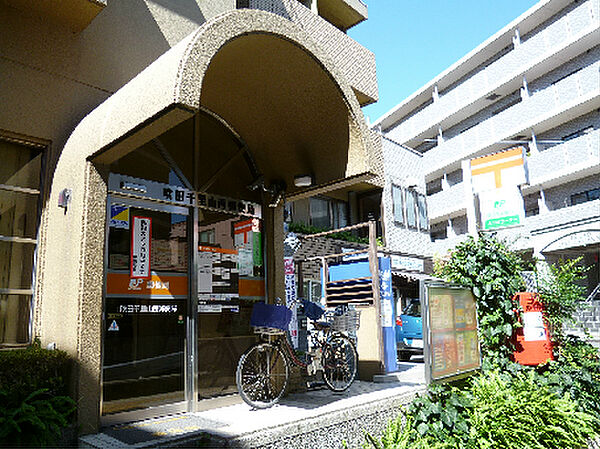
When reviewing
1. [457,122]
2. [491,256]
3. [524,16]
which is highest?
[524,16]

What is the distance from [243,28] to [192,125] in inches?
77.7

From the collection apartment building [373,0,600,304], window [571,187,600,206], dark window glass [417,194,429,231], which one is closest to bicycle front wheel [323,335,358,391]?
dark window glass [417,194,429,231]

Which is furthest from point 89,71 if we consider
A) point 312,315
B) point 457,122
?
point 457,122

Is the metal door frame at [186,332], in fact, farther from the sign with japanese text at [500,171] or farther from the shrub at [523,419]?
the sign with japanese text at [500,171]

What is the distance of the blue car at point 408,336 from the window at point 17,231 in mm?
10914

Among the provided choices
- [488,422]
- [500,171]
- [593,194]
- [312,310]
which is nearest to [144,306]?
[312,310]

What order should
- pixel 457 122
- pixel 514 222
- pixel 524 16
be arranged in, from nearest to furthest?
pixel 514 222, pixel 524 16, pixel 457 122

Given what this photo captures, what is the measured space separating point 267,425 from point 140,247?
267 cm

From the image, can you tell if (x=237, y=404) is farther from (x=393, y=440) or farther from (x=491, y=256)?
(x=491, y=256)

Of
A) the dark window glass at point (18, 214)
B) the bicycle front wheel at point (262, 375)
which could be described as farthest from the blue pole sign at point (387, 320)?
the dark window glass at point (18, 214)

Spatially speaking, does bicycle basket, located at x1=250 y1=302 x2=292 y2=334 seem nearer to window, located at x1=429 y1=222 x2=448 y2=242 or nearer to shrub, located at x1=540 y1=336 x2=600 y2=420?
shrub, located at x1=540 y1=336 x2=600 y2=420

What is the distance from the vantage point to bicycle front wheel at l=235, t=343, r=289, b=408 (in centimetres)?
604

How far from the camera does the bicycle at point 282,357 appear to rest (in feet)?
20.4

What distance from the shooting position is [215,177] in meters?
6.93
